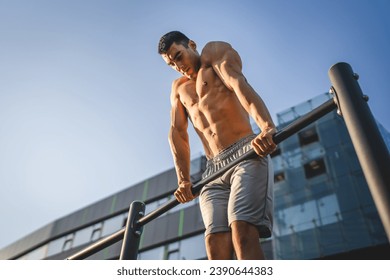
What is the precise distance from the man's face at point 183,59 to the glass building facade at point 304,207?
42.5 ft

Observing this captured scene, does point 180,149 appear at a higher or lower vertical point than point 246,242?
higher

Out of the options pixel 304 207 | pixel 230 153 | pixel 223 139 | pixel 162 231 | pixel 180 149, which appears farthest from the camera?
pixel 162 231

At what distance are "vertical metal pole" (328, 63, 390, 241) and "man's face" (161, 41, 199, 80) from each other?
1.39 metres

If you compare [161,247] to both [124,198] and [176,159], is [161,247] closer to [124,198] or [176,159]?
[124,198]

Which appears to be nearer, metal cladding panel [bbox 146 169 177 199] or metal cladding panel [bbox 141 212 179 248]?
metal cladding panel [bbox 141 212 179 248]

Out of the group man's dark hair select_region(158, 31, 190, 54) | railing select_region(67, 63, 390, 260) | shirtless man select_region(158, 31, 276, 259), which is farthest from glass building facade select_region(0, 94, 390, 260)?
railing select_region(67, 63, 390, 260)

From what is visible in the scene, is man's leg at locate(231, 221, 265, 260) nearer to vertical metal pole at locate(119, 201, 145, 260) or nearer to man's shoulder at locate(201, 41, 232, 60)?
vertical metal pole at locate(119, 201, 145, 260)

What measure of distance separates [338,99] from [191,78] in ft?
5.17

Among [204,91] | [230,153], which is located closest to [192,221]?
[204,91]

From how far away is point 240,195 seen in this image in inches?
88.5

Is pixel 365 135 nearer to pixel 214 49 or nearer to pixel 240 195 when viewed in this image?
pixel 240 195

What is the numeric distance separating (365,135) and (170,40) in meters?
1.88

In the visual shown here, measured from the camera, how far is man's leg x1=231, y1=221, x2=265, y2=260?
6.47 feet
